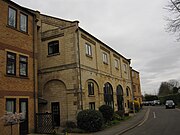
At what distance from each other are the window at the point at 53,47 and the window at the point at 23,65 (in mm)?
4744

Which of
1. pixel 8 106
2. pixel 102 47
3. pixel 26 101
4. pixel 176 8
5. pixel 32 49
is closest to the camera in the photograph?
Result: pixel 176 8

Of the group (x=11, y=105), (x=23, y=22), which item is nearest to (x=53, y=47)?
(x=23, y=22)

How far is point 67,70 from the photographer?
20.5 meters

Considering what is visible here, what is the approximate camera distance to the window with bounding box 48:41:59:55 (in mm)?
21906

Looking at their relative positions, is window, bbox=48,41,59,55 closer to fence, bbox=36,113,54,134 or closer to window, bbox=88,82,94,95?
window, bbox=88,82,94,95

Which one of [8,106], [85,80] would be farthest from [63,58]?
[8,106]

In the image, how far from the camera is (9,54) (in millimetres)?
15945

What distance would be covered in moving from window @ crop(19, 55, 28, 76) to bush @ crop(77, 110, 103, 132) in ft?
18.5

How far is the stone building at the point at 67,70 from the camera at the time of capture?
1997cm

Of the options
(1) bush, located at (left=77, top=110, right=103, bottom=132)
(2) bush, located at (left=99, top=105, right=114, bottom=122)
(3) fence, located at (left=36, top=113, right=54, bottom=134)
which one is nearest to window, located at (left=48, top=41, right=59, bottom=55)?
(3) fence, located at (left=36, top=113, right=54, bottom=134)

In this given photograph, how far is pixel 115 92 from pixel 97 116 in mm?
12537

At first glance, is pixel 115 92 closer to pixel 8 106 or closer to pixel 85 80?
pixel 85 80

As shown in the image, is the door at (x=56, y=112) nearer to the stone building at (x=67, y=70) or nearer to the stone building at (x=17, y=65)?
the stone building at (x=67, y=70)

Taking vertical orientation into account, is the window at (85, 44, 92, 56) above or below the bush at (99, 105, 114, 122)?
above
